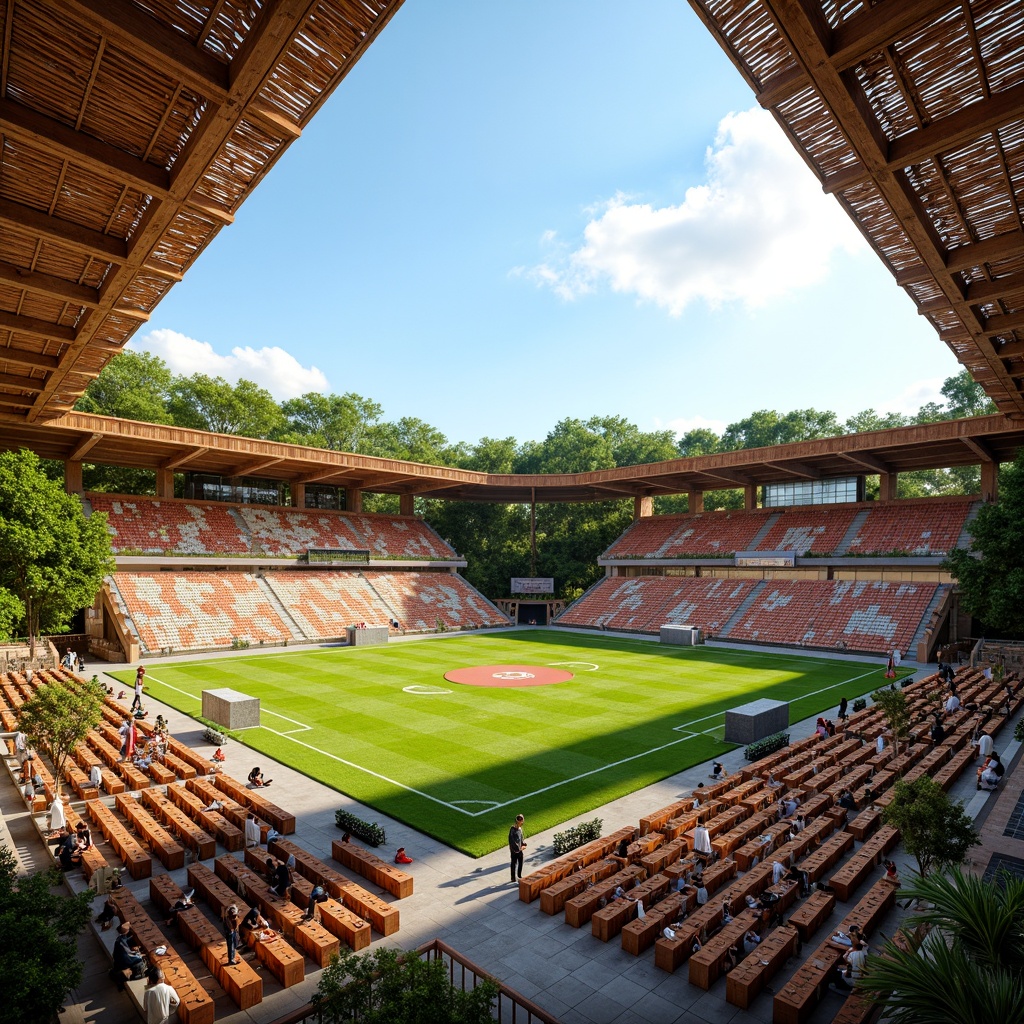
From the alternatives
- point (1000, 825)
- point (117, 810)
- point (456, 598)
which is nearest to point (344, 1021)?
point (117, 810)

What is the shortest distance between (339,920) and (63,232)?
13.6m

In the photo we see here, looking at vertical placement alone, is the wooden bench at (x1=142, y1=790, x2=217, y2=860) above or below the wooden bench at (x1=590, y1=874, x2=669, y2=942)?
below

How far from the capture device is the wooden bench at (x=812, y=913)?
39.0ft

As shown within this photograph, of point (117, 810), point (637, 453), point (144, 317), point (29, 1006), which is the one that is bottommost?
point (117, 810)

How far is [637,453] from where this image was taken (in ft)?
300

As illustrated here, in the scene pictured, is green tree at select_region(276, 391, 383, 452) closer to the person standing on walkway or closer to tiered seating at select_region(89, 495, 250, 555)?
tiered seating at select_region(89, 495, 250, 555)

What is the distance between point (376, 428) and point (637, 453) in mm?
36604

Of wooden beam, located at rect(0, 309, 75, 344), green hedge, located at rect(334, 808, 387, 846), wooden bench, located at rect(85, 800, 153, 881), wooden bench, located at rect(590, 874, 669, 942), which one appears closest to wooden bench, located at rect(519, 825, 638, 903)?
wooden bench, located at rect(590, 874, 669, 942)

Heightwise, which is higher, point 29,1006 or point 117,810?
point 29,1006

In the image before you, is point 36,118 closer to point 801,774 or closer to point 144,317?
point 144,317

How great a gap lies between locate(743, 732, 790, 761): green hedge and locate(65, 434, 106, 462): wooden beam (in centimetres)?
4022

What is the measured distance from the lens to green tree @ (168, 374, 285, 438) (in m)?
68.8

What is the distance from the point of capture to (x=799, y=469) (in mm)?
53969

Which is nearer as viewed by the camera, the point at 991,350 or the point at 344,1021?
the point at 344,1021
